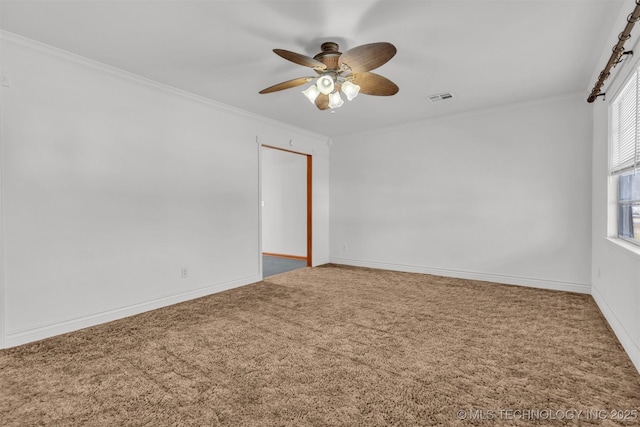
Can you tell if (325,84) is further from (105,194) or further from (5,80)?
(5,80)

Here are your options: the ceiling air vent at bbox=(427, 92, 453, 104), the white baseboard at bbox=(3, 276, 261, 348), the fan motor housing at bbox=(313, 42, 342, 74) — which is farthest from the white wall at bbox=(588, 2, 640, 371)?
the white baseboard at bbox=(3, 276, 261, 348)

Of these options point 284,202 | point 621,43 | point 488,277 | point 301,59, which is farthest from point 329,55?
point 284,202

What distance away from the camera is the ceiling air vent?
12.7 feet

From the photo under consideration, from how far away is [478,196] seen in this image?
466 cm

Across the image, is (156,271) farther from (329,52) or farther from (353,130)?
(353,130)

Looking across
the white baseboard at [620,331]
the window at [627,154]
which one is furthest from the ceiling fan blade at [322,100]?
the white baseboard at [620,331]

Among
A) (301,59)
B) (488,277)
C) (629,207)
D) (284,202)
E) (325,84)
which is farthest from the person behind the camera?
(284,202)

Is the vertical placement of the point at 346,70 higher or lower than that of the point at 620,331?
higher

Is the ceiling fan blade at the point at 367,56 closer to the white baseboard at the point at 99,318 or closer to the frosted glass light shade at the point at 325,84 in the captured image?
the frosted glass light shade at the point at 325,84

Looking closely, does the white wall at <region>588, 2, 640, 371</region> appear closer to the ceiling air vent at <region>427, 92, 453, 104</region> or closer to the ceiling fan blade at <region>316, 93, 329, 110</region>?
the ceiling air vent at <region>427, 92, 453, 104</region>

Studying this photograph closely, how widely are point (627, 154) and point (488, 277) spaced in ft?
7.94

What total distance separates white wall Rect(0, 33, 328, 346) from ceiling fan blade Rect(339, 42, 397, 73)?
2310 mm

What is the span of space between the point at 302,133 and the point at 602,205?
13.6ft

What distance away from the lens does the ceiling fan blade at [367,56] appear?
2.10 metres
